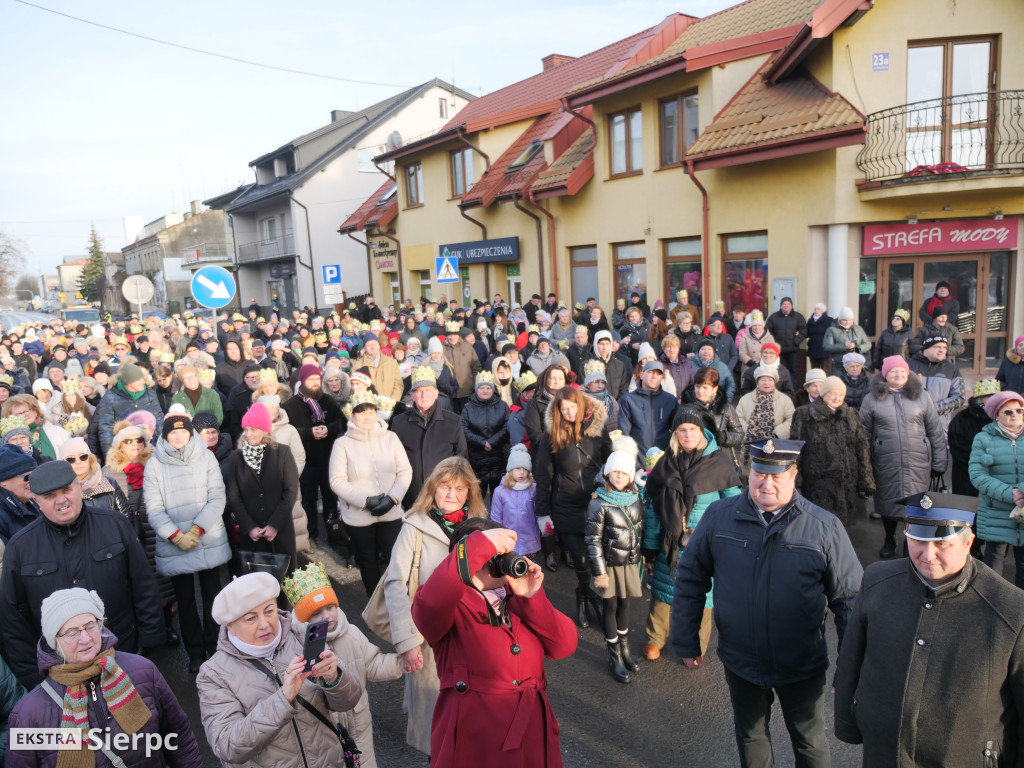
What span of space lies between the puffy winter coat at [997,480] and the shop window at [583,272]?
13.4 m

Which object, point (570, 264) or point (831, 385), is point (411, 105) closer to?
point (570, 264)

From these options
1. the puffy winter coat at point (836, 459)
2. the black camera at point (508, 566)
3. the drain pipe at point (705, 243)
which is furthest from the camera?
the drain pipe at point (705, 243)

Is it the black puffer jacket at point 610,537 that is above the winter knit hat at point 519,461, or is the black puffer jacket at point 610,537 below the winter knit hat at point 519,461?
below

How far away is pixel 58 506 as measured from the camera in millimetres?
3955

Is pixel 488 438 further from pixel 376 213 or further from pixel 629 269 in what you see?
pixel 376 213

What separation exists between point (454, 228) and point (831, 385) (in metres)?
18.9

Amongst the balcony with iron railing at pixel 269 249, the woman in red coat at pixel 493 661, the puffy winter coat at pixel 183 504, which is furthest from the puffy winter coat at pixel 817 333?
the balcony with iron railing at pixel 269 249

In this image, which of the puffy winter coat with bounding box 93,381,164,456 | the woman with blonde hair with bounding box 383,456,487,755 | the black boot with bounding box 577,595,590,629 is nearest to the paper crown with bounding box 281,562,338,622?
the woman with blonde hair with bounding box 383,456,487,755

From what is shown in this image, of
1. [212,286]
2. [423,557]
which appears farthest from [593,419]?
[212,286]

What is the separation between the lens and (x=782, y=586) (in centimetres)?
338

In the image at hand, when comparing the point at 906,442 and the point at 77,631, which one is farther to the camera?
the point at 906,442

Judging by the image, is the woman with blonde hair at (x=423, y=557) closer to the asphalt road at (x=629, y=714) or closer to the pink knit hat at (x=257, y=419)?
the asphalt road at (x=629, y=714)

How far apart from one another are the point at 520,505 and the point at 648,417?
70.2 inches

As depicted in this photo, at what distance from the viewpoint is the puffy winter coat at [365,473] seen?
5.79 metres
